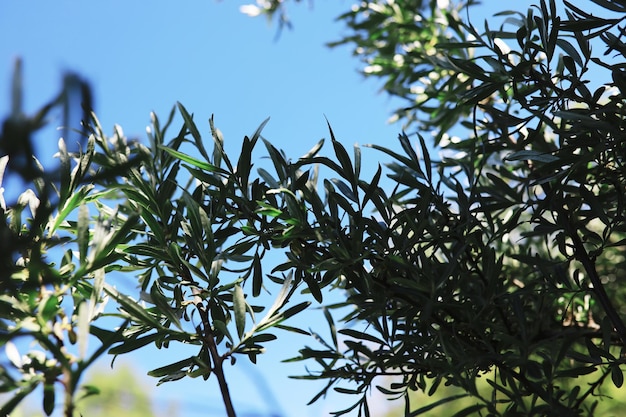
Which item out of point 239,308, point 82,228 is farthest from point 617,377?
point 82,228

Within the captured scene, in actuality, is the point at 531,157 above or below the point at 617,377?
above

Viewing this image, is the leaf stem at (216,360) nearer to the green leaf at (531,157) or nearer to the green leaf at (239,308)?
the green leaf at (239,308)

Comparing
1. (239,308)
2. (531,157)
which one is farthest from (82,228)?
(531,157)

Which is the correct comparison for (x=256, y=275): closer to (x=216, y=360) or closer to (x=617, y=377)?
(x=216, y=360)

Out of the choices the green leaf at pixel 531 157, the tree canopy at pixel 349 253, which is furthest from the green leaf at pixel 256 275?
the green leaf at pixel 531 157

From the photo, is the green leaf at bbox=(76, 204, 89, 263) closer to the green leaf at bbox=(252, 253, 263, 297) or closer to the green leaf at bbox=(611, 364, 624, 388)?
the green leaf at bbox=(252, 253, 263, 297)

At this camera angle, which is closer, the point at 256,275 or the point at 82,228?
the point at 82,228

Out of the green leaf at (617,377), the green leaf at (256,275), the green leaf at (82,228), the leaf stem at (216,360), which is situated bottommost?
the green leaf at (617,377)

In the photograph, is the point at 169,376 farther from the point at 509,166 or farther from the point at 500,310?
the point at 509,166

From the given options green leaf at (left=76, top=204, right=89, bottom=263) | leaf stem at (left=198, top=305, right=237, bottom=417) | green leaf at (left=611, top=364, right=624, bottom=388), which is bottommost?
green leaf at (left=611, top=364, right=624, bottom=388)

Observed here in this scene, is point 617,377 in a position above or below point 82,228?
below

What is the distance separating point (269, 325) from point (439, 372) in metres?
0.13

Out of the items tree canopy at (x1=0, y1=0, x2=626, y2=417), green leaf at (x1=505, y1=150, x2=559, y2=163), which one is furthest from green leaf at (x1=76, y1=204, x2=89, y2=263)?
green leaf at (x1=505, y1=150, x2=559, y2=163)

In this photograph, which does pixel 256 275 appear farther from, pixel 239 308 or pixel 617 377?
pixel 617 377
